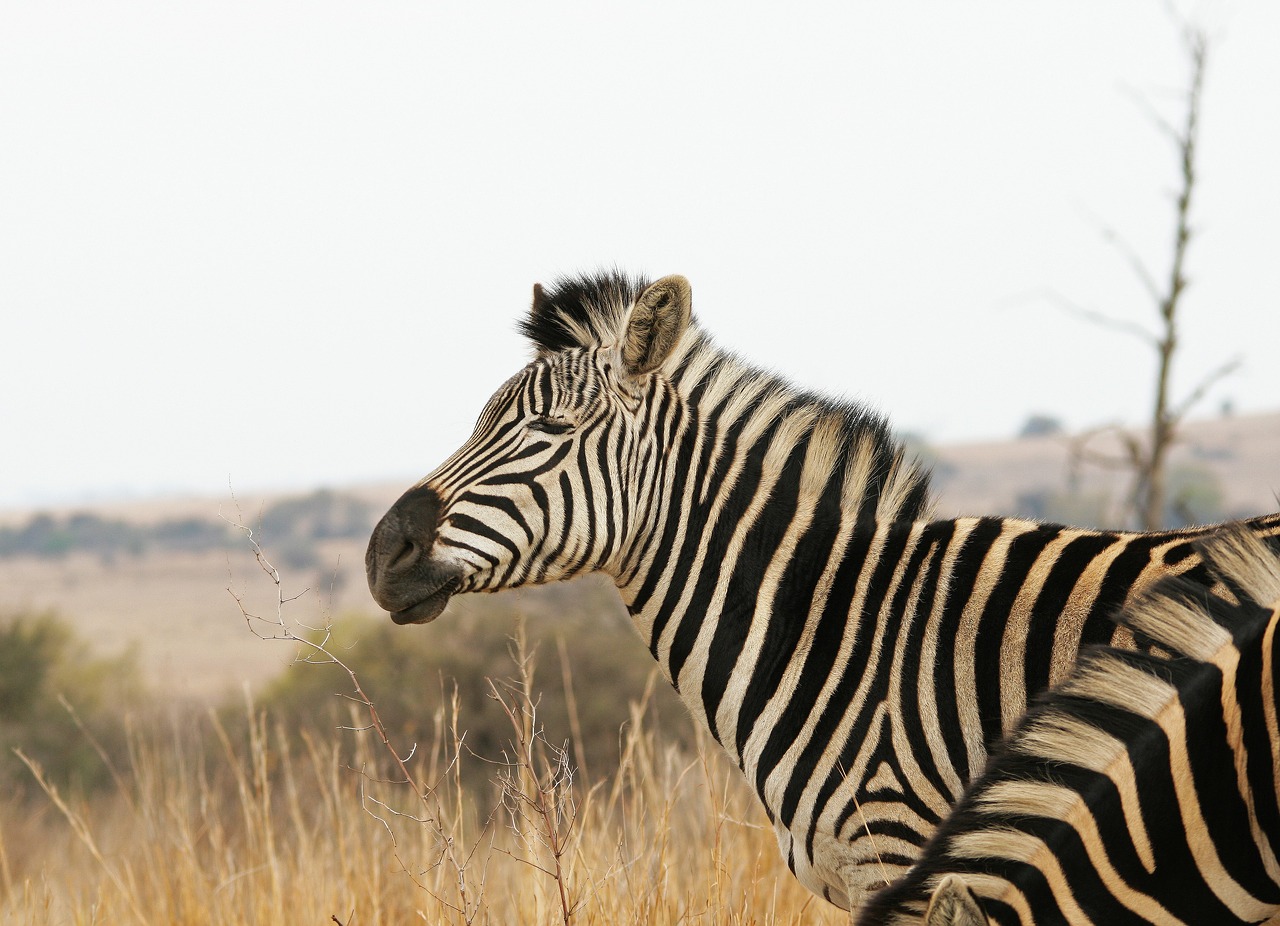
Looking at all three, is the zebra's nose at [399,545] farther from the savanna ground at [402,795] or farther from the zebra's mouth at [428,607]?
the savanna ground at [402,795]

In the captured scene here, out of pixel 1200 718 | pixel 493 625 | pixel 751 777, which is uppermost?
pixel 1200 718

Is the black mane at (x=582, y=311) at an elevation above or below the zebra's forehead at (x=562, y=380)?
above

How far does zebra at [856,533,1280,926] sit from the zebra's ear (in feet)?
6.31

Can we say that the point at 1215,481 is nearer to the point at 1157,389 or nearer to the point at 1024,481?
the point at 1024,481

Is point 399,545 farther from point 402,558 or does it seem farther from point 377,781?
point 377,781

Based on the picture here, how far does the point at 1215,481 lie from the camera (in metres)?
57.0

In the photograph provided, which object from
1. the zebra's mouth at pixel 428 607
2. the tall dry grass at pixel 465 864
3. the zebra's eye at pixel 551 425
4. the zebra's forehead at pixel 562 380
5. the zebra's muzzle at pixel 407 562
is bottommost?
the tall dry grass at pixel 465 864

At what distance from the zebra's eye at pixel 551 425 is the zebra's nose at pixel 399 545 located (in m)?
0.42

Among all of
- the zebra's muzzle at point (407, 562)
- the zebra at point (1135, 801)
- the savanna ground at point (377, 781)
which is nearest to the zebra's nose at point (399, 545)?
the zebra's muzzle at point (407, 562)

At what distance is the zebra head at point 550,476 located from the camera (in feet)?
11.1

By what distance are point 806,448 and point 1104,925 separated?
2.06 m

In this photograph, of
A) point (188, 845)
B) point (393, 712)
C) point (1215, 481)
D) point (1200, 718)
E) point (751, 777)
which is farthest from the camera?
point (1215, 481)

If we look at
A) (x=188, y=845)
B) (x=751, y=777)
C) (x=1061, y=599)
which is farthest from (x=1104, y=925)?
(x=188, y=845)

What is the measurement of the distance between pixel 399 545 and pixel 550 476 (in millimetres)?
504
